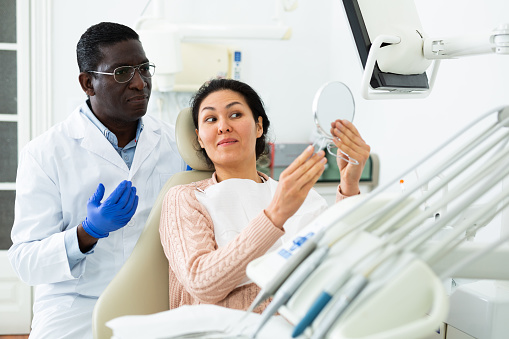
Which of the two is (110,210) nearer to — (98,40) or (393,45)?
(98,40)

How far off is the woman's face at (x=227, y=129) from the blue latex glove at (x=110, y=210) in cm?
27

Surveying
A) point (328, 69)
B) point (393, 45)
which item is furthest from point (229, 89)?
point (328, 69)

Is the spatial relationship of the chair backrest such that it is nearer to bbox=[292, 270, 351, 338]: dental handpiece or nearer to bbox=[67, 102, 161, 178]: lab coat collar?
bbox=[67, 102, 161, 178]: lab coat collar

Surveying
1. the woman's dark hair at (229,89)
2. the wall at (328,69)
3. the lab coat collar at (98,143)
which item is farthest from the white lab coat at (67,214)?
the wall at (328,69)

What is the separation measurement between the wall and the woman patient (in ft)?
3.65

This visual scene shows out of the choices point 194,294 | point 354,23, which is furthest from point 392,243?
point 194,294

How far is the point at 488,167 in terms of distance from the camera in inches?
26.4

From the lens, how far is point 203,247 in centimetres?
131

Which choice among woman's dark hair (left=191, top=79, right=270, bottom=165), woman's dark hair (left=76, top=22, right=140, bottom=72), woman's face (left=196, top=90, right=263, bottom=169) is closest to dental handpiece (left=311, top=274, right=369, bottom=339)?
woman's face (left=196, top=90, right=263, bottom=169)

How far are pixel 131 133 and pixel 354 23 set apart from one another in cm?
106

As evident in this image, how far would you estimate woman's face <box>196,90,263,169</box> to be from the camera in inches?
60.6

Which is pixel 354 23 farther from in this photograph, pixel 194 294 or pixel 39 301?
pixel 39 301

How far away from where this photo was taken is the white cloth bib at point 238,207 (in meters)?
1.46

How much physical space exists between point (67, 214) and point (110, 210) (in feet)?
0.97
